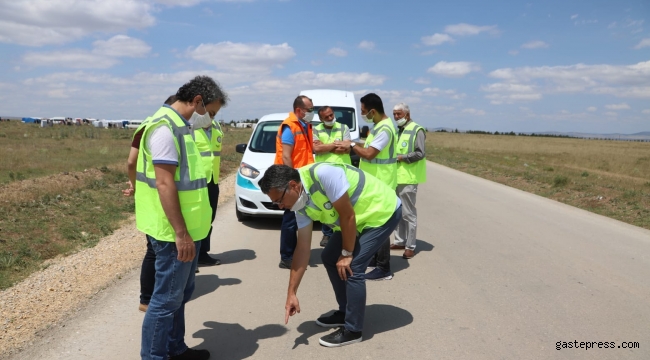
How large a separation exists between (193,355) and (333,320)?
4.02 feet

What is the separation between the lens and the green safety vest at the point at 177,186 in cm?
301

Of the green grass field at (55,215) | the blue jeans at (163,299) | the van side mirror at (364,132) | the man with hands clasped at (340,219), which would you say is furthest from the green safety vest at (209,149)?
the van side mirror at (364,132)

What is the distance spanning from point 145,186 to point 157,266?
0.50m

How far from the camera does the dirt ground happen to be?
399 centimetres

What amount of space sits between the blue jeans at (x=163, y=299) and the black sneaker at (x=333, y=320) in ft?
4.67

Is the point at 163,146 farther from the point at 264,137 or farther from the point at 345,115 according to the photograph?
the point at 345,115

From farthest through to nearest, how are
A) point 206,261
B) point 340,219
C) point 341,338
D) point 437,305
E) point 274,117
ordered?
point 274,117, point 206,261, point 437,305, point 341,338, point 340,219

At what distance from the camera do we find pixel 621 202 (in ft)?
38.5

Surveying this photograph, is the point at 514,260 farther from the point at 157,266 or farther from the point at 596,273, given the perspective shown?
the point at 157,266

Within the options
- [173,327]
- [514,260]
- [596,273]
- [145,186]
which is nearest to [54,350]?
[173,327]

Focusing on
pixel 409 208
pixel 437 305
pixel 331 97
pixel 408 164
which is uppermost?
pixel 331 97

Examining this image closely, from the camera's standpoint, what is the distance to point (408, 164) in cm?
635

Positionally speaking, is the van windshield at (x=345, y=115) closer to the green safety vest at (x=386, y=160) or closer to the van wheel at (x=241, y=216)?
the van wheel at (x=241, y=216)

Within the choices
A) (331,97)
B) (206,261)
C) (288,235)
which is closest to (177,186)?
(288,235)
